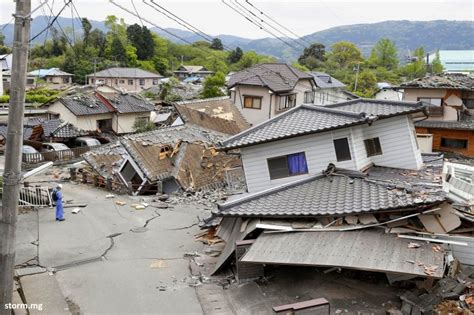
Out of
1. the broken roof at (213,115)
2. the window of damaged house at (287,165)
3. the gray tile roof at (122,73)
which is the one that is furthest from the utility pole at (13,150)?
the gray tile roof at (122,73)

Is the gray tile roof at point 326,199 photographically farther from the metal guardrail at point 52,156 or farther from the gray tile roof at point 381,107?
the metal guardrail at point 52,156

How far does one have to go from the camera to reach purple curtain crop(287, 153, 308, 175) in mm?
13742

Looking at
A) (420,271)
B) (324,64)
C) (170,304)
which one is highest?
(324,64)

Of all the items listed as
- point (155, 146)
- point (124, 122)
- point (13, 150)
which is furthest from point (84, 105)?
point (13, 150)

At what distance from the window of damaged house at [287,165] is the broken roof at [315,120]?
855 millimetres

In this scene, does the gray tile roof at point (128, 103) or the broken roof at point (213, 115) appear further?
the gray tile roof at point (128, 103)

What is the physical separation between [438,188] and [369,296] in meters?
3.82

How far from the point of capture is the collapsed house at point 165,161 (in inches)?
854

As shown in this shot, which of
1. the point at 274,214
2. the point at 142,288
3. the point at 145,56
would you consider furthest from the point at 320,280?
the point at 145,56

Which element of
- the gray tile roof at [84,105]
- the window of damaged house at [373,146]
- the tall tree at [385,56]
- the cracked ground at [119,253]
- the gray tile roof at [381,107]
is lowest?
the cracked ground at [119,253]

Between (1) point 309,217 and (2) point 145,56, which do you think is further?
(2) point 145,56

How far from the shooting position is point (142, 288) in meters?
10.6

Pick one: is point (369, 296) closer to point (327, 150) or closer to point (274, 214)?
point (274, 214)

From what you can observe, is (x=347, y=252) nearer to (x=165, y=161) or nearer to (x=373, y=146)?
(x=373, y=146)
